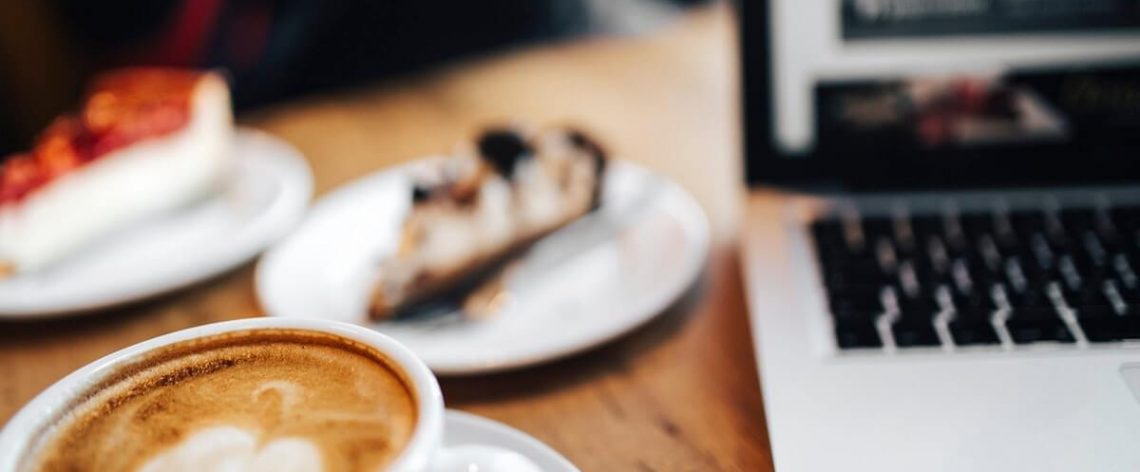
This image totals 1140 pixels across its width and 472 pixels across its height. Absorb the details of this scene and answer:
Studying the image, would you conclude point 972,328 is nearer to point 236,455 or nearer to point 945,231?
point 945,231

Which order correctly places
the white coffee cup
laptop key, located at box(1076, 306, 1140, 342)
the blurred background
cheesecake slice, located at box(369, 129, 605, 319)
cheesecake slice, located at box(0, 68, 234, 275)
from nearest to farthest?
the white coffee cup → laptop key, located at box(1076, 306, 1140, 342) → cheesecake slice, located at box(369, 129, 605, 319) → cheesecake slice, located at box(0, 68, 234, 275) → the blurred background

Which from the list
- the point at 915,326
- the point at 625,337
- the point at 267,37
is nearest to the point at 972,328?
the point at 915,326

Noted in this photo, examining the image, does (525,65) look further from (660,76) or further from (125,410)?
(125,410)

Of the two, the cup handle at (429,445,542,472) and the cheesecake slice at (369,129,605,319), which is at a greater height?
the cup handle at (429,445,542,472)

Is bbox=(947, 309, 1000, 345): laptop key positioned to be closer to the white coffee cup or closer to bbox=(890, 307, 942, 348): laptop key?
bbox=(890, 307, 942, 348): laptop key

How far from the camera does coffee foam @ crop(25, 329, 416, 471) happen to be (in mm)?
290

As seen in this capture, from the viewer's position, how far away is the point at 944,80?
21.6 inches

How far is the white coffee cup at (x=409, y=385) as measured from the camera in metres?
0.27

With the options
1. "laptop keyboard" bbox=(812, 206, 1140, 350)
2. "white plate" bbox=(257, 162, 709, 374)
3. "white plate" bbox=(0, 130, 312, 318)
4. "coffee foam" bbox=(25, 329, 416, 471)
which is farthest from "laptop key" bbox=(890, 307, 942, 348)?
"white plate" bbox=(0, 130, 312, 318)

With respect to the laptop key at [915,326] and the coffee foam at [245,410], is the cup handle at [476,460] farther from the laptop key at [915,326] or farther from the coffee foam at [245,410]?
the laptop key at [915,326]

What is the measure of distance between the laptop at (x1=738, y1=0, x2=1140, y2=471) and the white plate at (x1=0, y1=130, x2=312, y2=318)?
12.4 inches

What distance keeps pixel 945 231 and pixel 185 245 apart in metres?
0.49

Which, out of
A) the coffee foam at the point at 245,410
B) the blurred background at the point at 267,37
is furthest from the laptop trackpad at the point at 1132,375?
the blurred background at the point at 267,37

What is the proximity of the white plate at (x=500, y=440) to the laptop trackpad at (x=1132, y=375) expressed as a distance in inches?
8.6
